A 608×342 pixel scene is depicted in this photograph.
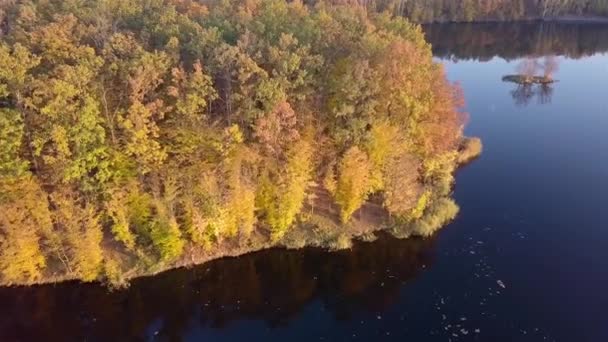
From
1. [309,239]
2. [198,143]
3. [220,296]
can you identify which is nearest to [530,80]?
[309,239]

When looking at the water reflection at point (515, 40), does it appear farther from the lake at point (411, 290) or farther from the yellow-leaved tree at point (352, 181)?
the yellow-leaved tree at point (352, 181)

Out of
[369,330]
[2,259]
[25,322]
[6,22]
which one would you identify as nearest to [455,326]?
[369,330]

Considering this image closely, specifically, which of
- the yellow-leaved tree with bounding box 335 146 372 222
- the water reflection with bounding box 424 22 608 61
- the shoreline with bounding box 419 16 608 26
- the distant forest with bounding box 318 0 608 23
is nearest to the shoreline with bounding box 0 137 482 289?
the yellow-leaved tree with bounding box 335 146 372 222

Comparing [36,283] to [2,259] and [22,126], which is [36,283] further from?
[22,126]

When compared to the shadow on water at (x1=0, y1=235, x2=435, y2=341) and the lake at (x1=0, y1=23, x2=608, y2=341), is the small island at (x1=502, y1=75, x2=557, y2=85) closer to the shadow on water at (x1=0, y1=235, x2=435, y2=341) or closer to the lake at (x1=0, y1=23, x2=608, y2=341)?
the lake at (x1=0, y1=23, x2=608, y2=341)

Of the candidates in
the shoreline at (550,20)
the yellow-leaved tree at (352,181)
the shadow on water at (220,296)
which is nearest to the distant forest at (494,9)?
the shoreline at (550,20)

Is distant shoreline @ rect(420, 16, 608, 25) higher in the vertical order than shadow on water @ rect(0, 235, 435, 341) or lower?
higher
